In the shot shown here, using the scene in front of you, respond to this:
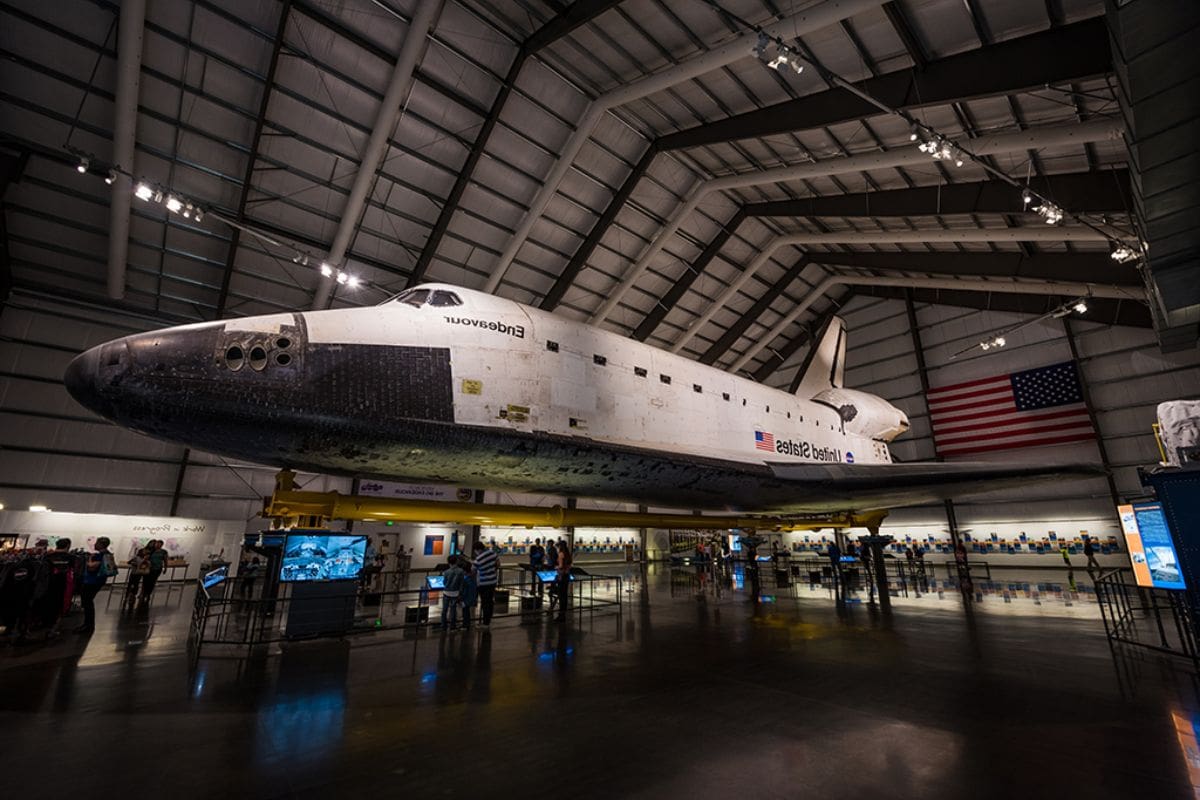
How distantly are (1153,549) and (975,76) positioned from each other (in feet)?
26.7

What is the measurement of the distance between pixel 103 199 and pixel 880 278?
28.7 m

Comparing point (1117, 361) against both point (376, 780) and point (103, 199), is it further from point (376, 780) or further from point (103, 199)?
point (103, 199)

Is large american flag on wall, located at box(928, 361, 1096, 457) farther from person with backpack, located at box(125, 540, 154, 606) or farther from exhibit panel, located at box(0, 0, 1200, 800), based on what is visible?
person with backpack, located at box(125, 540, 154, 606)

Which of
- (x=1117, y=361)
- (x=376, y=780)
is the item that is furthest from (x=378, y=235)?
(x=1117, y=361)

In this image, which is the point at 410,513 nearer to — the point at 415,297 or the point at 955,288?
the point at 415,297

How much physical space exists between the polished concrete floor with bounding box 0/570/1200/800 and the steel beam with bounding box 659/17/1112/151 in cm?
872

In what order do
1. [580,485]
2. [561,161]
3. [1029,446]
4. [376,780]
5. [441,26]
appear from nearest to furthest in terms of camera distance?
[376,780] < [580,485] < [441,26] < [561,161] < [1029,446]

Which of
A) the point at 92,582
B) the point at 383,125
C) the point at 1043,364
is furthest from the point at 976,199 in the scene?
the point at 92,582

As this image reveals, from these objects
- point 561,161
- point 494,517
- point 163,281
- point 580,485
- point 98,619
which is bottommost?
point 98,619

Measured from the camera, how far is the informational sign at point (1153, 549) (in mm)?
5293

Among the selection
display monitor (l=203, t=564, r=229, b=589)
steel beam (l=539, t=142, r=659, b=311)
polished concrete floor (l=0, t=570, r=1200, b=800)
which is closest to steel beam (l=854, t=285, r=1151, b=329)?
steel beam (l=539, t=142, r=659, b=311)

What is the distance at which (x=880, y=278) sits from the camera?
22.9 metres

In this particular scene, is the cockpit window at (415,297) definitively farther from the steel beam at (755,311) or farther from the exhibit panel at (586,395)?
the steel beam at (755,311)

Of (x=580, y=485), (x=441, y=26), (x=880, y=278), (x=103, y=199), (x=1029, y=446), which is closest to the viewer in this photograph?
(x=580, y=485)
